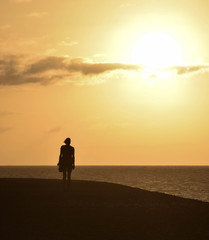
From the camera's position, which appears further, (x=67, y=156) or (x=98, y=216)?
(x=67, y=156)

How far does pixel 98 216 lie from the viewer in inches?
707

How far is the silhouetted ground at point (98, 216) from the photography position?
49.9 ft

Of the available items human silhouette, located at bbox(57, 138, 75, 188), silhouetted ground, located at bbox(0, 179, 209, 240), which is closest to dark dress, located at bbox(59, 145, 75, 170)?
human silhouette, located at bbox(57, 138, 75, 188)

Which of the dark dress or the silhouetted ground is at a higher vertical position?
the dark dress

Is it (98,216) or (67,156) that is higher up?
(67,156)

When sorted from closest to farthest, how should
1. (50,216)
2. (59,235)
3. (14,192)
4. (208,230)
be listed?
1. (59,235)
2. (208,230)
3. (50,216)
4. (14,192)

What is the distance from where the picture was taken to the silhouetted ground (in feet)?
49.9

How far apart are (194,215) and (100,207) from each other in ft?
11.7

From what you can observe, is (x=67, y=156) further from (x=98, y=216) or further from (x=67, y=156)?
(x=98, y=216)

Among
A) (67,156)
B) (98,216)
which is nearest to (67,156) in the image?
(67,156)

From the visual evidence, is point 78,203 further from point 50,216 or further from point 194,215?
point 194,215

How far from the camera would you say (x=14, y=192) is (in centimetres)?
2459

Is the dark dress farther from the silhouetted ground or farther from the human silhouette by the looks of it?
the silhouetted ground

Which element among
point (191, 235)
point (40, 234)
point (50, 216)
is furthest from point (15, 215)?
point (191, 235)
